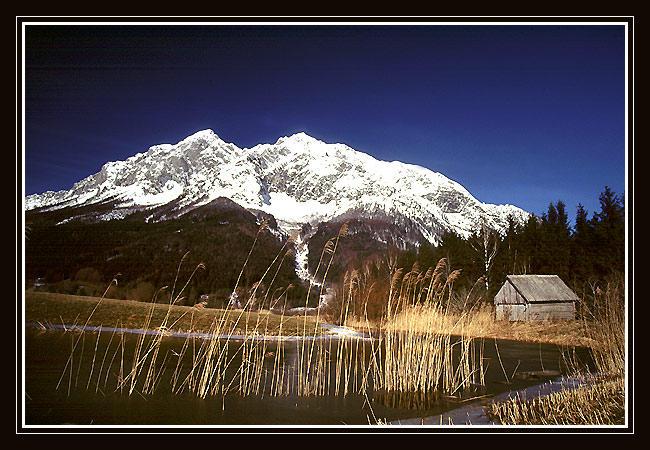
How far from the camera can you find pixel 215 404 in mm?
4078

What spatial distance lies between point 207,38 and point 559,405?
4.94 m

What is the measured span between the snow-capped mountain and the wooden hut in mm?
1540

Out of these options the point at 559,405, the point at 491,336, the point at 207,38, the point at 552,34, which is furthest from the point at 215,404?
the point at 491,336

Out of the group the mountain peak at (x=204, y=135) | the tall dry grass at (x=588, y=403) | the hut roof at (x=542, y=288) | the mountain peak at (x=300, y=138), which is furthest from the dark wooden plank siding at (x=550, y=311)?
the mountain peak at (x=204, y=135)

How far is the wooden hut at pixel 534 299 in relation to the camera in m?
8.41

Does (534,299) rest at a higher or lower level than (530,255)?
lower

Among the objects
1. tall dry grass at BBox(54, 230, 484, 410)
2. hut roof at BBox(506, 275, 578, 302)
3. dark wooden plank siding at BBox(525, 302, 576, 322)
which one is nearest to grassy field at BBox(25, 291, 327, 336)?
tall dry grass at BBox(54, 230, 484, 410)

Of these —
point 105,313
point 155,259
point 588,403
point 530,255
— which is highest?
point 155,259

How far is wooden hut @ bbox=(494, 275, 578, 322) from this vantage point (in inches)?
331

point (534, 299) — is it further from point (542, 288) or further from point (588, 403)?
point (588, 403)

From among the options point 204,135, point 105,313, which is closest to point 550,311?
point 204,135

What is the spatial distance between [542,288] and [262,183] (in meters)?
5.91

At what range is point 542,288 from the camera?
8.88m

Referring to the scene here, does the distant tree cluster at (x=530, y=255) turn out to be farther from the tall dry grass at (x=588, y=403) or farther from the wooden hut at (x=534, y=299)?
the tall dry grass at (x=588, y=403)
